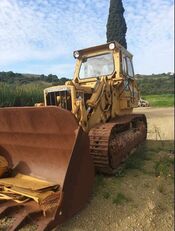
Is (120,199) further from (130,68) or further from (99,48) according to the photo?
(130,68)

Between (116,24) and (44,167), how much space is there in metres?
23.7

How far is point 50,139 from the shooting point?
4336mm

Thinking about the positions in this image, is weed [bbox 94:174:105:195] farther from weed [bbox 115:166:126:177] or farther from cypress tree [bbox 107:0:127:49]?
cypress tree [bbox 107:0:127:49]

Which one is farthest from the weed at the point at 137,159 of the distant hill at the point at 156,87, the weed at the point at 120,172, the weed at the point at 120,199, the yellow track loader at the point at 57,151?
the distant hill at the point at 156,87

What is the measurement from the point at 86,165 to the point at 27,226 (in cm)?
103

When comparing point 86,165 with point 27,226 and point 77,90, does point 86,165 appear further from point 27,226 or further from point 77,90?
point 77,90

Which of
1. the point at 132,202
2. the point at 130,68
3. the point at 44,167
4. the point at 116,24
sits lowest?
the point at 132,202

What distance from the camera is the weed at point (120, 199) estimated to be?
14.6 feet

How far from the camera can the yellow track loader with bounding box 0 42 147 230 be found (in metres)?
3.76

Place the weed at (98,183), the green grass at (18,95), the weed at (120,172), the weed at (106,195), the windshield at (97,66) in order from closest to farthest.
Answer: the weed at (106,195) < the weed at (98,183) < the weed at (120,172) < the windshield at (97,66) < the green grass at (18,95)

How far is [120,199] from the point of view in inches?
179

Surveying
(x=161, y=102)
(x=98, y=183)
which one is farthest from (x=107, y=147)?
(x=161, y=102)

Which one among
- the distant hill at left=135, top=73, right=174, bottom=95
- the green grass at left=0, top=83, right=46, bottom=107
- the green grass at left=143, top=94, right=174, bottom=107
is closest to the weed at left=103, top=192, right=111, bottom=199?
the green grass at left=0, top=83, right=46, bottom=107

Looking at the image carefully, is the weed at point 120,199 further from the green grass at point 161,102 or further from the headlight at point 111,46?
the green grass at point 161,102
